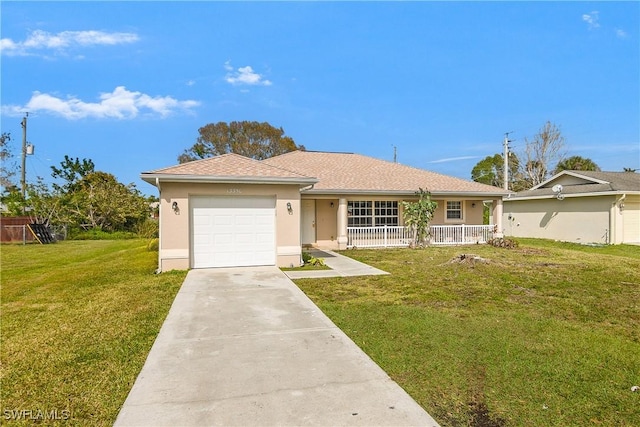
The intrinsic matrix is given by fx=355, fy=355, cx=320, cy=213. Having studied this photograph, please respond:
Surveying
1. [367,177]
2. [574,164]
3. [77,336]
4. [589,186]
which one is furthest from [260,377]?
[574,164]

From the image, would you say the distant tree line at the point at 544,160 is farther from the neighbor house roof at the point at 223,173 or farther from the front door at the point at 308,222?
the neighbor house roof at the point at 223,173

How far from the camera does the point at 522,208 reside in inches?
890

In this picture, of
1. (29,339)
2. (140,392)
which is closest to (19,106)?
(29,339)

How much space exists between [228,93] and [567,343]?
83.3 ft

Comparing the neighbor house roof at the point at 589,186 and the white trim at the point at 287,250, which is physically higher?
the neighbor house roof at the point at 589,186

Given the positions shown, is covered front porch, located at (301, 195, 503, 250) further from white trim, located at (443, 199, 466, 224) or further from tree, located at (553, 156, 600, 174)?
tree, located at (553, 156, 600, 174)

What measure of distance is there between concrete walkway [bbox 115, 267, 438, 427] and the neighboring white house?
18.2 metres

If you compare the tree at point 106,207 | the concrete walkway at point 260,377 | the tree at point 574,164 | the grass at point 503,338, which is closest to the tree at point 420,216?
the grass at point 503,338

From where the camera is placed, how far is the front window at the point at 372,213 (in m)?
16.9

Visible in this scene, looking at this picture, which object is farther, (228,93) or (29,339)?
(228,93)

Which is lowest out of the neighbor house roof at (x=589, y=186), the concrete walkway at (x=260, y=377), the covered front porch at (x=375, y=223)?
the concrete walkway at (x=260, y=377)

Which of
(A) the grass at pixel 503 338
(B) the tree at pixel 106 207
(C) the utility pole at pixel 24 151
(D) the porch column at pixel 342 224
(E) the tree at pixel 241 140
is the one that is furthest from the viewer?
(E) the tree at pixel 241 140

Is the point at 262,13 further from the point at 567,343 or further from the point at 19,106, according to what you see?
the point at 19,106

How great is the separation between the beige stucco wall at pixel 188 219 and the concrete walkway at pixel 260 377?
4.02 meters
